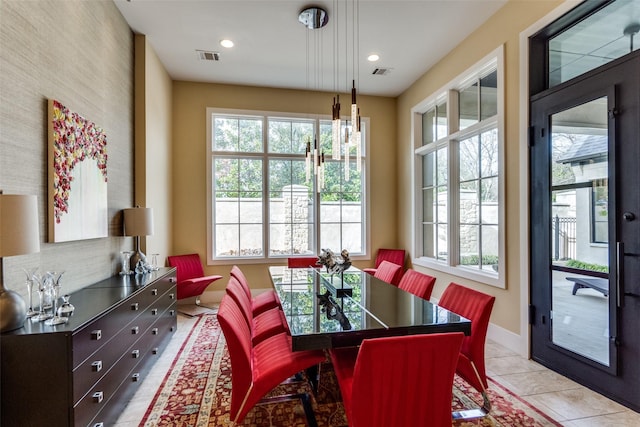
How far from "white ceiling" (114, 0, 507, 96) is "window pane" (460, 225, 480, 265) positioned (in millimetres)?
2415

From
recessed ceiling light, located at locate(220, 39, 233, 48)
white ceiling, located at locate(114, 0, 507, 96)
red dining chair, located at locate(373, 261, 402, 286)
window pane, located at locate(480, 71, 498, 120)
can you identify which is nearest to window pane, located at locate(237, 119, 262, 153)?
white ceiling, located at locate(114, 0, 507, 96)

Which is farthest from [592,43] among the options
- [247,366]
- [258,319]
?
[258,319]

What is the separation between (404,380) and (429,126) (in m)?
4.53

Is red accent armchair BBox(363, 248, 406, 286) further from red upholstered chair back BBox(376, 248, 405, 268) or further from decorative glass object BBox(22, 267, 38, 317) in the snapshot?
decorative glass object BBox(22, 267, 38, 317)

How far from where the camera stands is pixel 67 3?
2525mm

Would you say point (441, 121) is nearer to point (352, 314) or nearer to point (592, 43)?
point (592, 43)

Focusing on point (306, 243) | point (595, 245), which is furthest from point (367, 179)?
point (595, 245)

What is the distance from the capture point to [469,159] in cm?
418

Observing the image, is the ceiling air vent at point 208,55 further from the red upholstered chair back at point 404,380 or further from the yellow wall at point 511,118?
the red upholstered chair back at point 404,380

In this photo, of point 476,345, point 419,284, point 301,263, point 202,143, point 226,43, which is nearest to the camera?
point 476,345

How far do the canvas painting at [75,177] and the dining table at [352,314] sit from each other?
172 centimetres

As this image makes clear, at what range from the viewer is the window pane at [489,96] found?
370 cm

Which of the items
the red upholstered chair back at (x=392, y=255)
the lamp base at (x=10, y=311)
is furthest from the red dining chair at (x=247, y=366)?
the red upholstered chair back at (x=392, y=255)

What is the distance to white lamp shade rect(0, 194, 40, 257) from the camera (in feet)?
5.07
